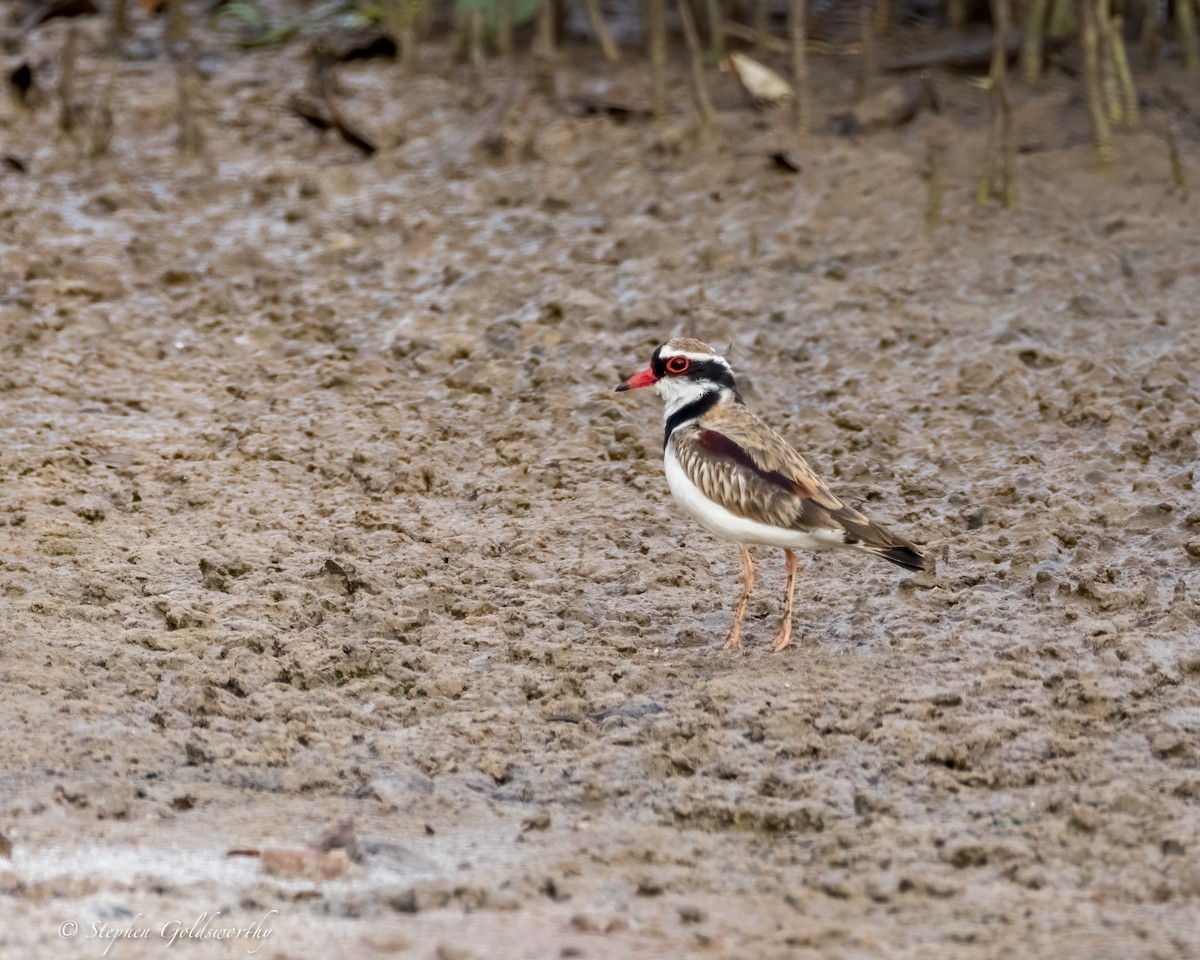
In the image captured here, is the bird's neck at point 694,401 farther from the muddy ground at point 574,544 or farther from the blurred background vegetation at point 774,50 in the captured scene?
the blurred background vegetation at point 774,50

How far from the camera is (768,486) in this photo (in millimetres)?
5402

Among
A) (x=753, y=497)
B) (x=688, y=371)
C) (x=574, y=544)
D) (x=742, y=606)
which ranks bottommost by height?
(x=574, y=544)

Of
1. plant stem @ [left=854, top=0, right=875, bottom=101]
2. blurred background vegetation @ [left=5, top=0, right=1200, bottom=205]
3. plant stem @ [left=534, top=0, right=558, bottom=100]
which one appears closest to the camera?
blurred background vegetation @ [left=5, top=0, right=1200, bottom=205]

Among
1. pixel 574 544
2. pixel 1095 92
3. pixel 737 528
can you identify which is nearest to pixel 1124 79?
pixel 1095 92

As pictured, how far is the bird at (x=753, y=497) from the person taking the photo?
531 cm

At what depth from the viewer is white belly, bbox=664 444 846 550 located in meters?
5.36

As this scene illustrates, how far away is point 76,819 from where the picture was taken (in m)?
4.31

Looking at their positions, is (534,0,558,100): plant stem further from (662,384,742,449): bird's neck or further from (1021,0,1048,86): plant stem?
(662,384,742,449): bird's neck

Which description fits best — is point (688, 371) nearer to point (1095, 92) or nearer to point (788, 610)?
point (788, 610)

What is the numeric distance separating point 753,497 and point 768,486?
0.21 ft

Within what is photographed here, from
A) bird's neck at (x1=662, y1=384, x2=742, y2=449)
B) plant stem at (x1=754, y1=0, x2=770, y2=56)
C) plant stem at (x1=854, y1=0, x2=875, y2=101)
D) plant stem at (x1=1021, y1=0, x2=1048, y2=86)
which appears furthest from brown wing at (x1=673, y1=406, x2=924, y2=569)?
plant stem at (x1=754, y1=0, x2=770, y2=56)

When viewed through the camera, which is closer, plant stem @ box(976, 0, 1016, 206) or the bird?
the bird

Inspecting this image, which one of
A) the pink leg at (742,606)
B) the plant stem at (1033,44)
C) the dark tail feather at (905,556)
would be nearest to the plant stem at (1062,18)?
the plant stem at (1033,44)

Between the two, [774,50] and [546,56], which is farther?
[774,50]
